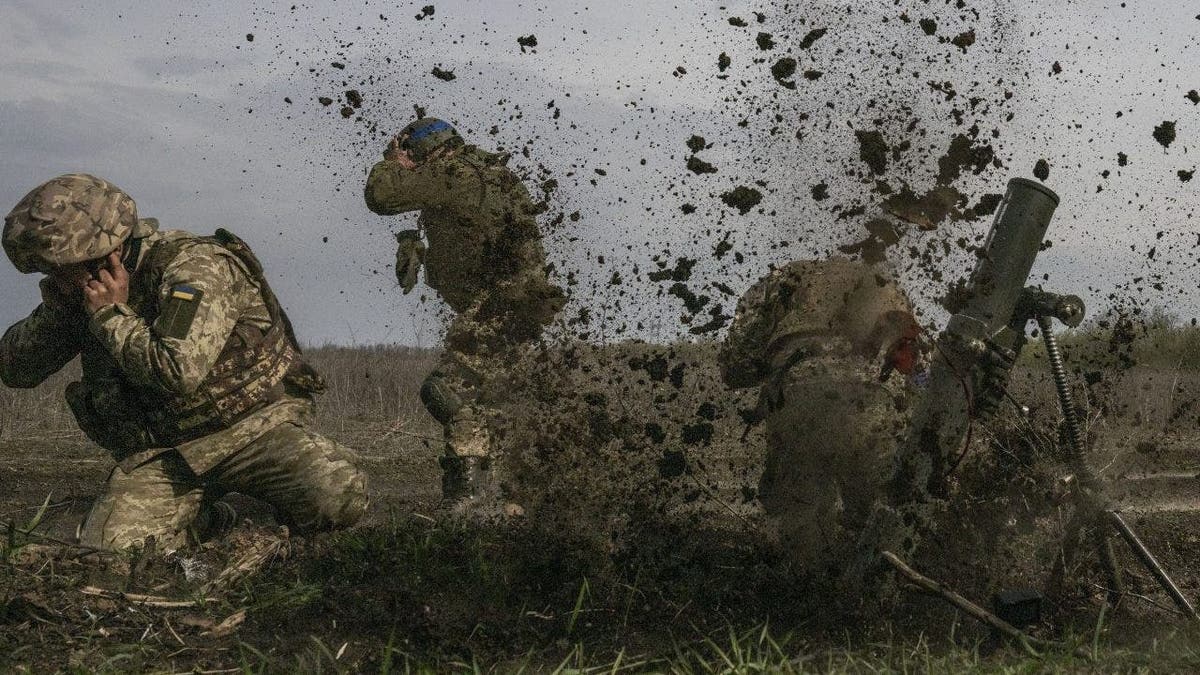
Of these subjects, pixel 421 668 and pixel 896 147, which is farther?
pixel 896 147

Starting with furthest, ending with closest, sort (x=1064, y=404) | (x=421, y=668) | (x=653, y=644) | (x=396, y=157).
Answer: (x=396, y=157), (x=1064, y=404), (x=653, y=644), (x=421, y=668)

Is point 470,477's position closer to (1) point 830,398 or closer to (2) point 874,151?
(1) point 830,398

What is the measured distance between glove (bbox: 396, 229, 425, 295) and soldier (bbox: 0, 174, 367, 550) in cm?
113

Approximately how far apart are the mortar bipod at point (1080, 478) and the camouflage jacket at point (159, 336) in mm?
3435

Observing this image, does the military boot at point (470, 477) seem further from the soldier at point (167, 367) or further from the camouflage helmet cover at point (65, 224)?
the camouflage helmet cover at point (65, 224)

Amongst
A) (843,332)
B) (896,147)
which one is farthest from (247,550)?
(896,147)

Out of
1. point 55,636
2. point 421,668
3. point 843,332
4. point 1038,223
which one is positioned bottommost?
point 55,636

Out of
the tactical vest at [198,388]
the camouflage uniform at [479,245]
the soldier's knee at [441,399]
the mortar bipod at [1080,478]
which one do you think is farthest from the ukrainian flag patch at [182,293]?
the mortar bipod at [1080,478]

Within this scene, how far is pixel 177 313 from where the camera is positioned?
5.07 m

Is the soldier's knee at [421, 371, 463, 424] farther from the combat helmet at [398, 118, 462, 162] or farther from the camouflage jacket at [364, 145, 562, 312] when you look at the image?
the combat helmet at [398, 118, 462, 162]

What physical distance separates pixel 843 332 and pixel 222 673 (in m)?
3.17

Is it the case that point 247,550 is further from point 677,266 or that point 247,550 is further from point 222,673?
point 677,266

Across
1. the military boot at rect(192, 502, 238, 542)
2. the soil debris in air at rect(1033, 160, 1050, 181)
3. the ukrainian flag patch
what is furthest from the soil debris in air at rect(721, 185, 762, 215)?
the military boot at rect(192, 502, 238, 542)

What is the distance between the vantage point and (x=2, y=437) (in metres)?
9.67
